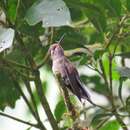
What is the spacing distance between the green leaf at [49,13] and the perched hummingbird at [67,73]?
0.10 m

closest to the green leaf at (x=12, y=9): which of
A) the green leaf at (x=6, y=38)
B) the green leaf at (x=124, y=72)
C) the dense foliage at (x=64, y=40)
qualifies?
the dense foliage at (x=64, y=40)

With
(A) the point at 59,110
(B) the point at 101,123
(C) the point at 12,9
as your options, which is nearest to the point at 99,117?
(B) the point at 101,123

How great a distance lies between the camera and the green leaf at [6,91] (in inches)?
47.7

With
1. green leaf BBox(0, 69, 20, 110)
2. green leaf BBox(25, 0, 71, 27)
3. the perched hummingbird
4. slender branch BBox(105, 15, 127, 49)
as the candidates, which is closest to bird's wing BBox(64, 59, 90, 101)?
the perched hummingbird

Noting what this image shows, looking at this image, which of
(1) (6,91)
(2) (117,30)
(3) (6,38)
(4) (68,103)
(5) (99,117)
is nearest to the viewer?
(4) (68,103)

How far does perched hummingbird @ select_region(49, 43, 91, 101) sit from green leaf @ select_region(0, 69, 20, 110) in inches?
16.6

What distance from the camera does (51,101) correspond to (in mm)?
Answer: 2012

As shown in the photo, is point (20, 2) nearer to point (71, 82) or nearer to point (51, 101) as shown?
point (71, 82)

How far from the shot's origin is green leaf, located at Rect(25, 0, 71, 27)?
0.89 meters

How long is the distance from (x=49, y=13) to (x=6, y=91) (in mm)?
375

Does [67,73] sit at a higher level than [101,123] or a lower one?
higher

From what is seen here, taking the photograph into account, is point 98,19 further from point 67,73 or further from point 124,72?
point 67,73

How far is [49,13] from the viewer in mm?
926

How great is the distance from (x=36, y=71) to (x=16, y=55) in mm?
139
